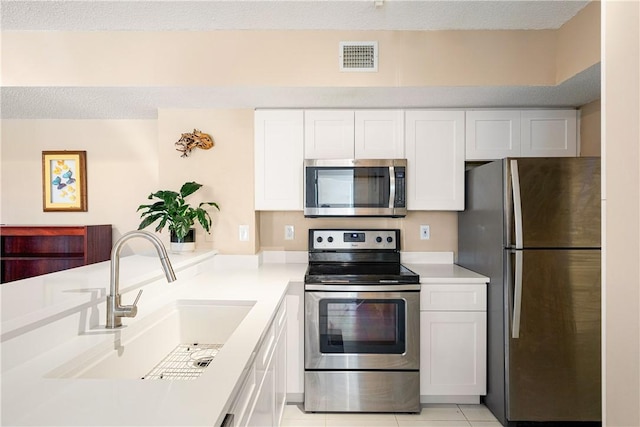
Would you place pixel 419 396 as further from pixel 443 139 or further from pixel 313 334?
pixel 443 139

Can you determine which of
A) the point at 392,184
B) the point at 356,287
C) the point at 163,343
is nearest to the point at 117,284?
the point at 163,343

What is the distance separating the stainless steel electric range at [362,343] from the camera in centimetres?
240


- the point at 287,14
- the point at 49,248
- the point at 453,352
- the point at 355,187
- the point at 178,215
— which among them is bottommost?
the point at 453,352

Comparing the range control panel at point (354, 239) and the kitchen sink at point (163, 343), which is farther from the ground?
the range control panel at point (354, 239)

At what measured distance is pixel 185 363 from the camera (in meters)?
1.51

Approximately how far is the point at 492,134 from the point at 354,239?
1243 mm

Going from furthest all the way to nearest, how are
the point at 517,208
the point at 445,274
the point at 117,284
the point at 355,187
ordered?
1. the point at 355,187
2. the point at 445,274
3. the point at 517,208
4. the point at 117,284

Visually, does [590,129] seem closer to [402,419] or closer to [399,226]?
[399,226]

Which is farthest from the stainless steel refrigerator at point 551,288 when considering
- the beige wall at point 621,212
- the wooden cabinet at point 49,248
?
the wooden cabinet at point 49,248

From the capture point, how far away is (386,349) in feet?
7.93

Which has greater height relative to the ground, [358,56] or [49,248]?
[358,56]

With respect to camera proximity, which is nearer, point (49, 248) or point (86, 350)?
point (86, 350)

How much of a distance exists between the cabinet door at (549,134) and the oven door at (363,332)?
1.38 meters

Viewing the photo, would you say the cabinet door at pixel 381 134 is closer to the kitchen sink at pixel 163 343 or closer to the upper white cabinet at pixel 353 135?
the upper white cabinet at pixel 353 135
